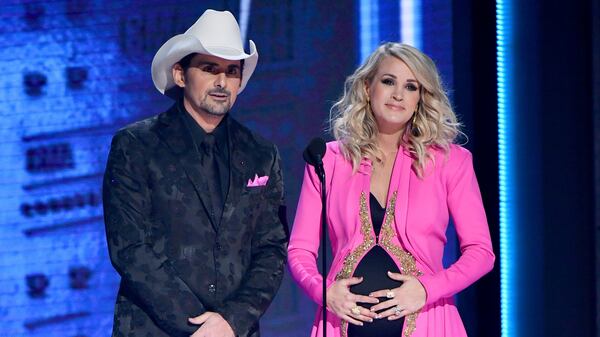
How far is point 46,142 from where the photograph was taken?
4609mm

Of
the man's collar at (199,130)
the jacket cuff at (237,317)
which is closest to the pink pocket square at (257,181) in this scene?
the man's collar at (199,130)

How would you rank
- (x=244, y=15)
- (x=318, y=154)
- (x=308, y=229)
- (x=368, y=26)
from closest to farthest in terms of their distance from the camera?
(x=318, y=154), (x=308, y=229), (x=244, y=15), (x=368, y=26)

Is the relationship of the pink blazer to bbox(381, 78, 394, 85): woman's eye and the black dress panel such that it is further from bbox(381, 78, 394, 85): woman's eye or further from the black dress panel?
bbox(381, 78, 394, 85): woman's eye

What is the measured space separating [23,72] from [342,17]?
60.3 inches

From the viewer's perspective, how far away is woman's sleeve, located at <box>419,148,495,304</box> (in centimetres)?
327

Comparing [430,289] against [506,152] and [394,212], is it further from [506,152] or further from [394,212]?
[506,152]

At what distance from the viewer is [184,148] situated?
3.28 metres

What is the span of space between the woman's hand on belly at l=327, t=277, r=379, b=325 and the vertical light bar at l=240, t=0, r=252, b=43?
1.87 metres

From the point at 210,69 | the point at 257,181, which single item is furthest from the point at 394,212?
the point at 210,69

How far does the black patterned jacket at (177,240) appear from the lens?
311 centimetres

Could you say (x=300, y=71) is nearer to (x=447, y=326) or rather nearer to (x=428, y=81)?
(x=428, y=81)

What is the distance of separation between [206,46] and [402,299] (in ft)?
3.46

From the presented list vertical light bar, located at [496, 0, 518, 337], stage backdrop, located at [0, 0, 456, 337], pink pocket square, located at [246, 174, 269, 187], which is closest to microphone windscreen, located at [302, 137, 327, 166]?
pink pocket square, located at [246, 174, 269, 187]

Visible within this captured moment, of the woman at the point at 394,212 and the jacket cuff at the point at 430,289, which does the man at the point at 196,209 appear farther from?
the jacket cuff at the point at 430,289
